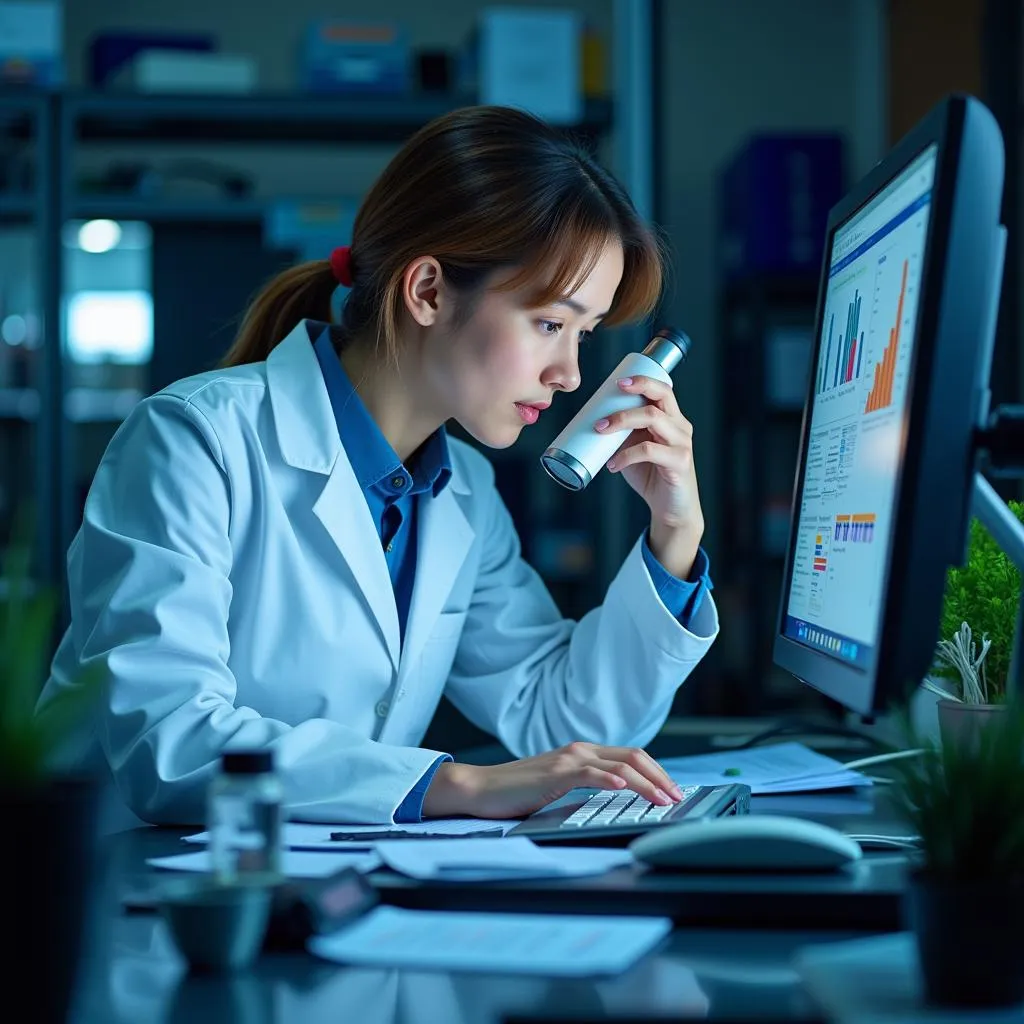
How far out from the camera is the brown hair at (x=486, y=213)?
4.39 ft

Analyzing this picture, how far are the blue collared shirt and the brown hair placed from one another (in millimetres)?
67

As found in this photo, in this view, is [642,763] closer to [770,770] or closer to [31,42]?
[770,770]

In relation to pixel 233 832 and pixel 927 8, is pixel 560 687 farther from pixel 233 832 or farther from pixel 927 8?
pixel 927 8

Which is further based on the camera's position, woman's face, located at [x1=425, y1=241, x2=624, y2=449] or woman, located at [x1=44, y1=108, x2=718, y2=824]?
woman's face, located at [x1=425, y1=241, x2=624, y2=449]

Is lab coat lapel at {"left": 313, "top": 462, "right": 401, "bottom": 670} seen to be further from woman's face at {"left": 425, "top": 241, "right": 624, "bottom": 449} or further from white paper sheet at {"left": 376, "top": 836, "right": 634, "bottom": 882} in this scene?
white paper sheet at {"left": 376, "top": 836, "right": 634, "bottom": 882}

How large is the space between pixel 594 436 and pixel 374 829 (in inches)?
19.1

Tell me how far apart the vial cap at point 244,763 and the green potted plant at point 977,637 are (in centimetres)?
60

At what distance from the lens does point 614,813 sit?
942 millimetres

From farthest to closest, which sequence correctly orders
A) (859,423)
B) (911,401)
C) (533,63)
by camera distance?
(533,63)
(859,423)
(911,401)

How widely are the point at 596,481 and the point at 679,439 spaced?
2279mm

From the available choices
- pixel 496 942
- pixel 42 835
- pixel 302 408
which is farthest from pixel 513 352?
pixel 42 835

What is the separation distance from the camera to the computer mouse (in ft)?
2.43

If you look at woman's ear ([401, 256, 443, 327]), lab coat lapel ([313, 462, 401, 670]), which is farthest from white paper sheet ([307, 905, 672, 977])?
woman's ear ([401, 256, 443, 327])

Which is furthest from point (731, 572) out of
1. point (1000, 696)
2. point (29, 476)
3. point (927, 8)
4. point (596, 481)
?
point (1000, 696)
